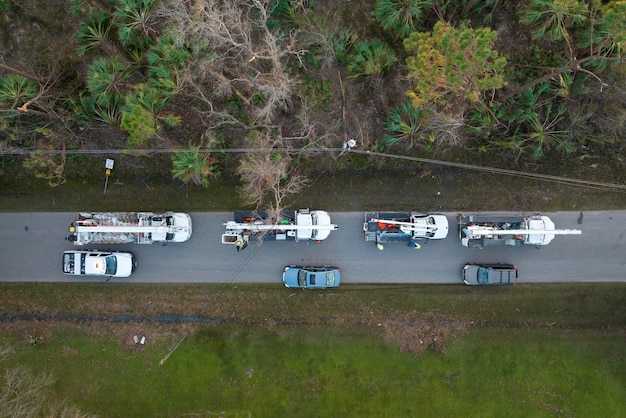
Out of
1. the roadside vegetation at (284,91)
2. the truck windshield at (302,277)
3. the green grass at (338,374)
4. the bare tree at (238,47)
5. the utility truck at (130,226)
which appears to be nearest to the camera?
the bare tree at (238,47)

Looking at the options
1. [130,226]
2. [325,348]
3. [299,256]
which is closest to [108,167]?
[130,226]

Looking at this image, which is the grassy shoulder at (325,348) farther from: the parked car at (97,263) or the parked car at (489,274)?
the parked car at (97,263)

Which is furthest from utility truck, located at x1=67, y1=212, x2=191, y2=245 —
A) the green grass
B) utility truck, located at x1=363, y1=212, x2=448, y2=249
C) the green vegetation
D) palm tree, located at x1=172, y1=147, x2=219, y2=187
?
the green vegetation

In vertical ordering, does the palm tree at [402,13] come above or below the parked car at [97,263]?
above

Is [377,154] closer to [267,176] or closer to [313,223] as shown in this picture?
[313,223]

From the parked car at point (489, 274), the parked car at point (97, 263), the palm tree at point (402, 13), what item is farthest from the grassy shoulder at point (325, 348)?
the palm tree at point (402, 13)

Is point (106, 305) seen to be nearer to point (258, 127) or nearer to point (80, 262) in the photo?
point (80, 262)

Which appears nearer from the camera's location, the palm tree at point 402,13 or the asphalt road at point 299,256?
the palm tree at point 402,13
